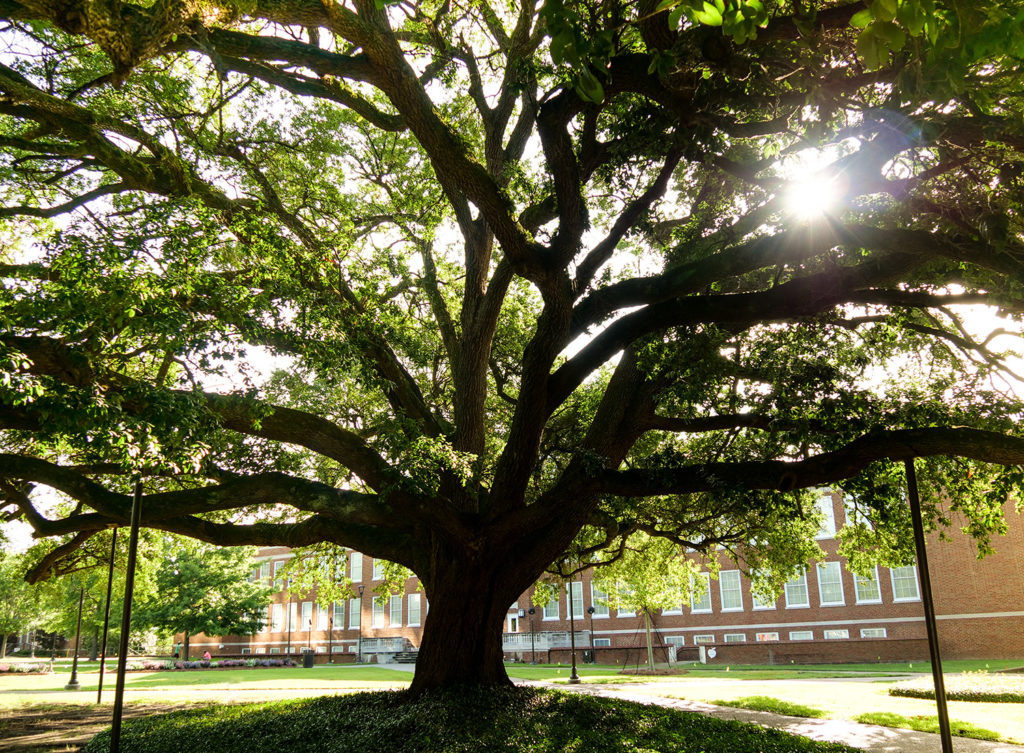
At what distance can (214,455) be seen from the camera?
34.0ft

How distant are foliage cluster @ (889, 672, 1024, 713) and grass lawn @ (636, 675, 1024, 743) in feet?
1.48

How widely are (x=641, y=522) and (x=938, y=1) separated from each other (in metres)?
12.8

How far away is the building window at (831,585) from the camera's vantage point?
35.7 meters

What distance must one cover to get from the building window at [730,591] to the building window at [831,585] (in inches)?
174

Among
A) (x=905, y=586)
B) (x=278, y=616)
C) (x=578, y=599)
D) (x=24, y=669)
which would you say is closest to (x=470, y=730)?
(x=905, y=586)

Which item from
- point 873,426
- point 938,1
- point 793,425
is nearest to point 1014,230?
point 873,426

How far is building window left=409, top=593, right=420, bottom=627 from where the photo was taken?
50.7m

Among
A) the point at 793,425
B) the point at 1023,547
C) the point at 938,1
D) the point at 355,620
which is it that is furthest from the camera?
the point at 355,620

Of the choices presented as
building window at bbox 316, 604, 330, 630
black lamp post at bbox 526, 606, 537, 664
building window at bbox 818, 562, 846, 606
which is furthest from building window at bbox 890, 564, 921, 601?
building window at bbox 316, 604, 330, 630

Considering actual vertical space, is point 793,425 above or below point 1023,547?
above

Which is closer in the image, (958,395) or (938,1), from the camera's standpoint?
(938,1)

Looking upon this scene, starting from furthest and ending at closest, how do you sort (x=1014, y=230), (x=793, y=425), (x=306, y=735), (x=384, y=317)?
(x=384, y=317)
(x=306, y=735)
(x=793, y=425)
(x=1014, y=230)

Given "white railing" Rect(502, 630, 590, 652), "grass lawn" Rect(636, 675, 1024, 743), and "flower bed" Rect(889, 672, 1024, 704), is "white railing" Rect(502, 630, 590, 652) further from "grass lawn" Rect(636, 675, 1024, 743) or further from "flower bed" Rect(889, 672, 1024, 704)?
"flower bed" Rect(889, 672, 1024, 704)

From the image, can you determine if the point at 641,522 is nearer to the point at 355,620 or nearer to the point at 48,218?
the point at 48,218
